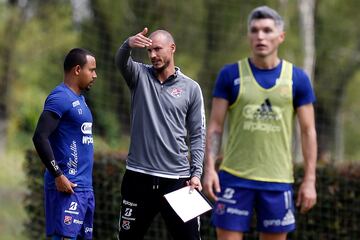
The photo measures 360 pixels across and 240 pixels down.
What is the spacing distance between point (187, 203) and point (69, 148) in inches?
34.8

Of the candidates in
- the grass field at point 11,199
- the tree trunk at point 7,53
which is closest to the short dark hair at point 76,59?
the grass field at point 11,199

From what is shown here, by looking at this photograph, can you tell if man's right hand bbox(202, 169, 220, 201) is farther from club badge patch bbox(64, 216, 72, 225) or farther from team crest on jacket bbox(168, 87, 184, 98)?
club badge patch bbox(64, 216, 72, 225)

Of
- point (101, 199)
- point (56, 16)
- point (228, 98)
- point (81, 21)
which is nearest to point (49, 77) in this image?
point (56, 16)

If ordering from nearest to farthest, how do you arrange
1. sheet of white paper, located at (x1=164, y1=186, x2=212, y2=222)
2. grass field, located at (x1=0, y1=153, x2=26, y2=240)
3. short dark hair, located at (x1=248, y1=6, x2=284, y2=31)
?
1. sheet of white paper, located at (x1=164, y1=186, x2=212, y2=222)
2. short dark hair, located at (x1=248, y1=6, x2=284, y2=31)
3. grass field, located at (x1=0, y1=153, x2=26, y2=240)

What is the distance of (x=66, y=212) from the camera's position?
6.14 m

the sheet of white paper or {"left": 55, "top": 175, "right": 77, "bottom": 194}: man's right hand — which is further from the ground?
{"left": 55, "top": 175, "right": 77, "bottom": 194}: man's right hand

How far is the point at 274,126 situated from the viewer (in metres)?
6.85

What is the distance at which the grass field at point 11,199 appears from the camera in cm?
1140

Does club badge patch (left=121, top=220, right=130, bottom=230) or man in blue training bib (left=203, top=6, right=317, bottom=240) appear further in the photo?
man in blue training bib (left=203, top=6, right=317, bottom=240)

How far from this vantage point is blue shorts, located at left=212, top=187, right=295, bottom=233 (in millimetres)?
6863

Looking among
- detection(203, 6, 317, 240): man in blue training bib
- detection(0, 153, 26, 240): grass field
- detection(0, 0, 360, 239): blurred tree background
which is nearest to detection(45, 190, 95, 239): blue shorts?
detection(203, 6, 317, 240): man in blue training bib

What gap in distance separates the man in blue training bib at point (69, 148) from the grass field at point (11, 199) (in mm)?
4212

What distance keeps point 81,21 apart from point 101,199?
Answer: 8787mm

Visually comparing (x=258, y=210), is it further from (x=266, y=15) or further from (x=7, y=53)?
(x=7, y=53)
